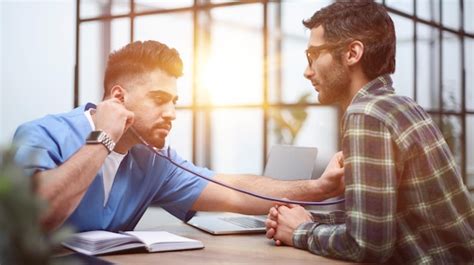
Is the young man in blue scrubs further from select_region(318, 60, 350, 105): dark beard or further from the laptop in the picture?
select_region(318, 60, 350, 105): dark beard

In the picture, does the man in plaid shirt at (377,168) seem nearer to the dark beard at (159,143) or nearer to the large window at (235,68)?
the dark beard at (159,143)

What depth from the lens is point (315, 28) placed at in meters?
1.36

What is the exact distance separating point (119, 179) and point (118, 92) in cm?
24

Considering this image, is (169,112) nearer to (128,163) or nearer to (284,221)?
(128,163)

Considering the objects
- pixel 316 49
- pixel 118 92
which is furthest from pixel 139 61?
pixel 316 49

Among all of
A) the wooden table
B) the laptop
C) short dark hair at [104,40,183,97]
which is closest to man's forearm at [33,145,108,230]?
the wooden table

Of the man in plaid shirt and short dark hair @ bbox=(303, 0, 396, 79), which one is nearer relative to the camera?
the man in plaid shirt

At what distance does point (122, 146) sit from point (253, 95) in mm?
1034

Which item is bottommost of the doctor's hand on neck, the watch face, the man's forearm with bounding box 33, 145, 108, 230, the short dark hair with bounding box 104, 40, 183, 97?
the man's forearm with bounding box 33, 145, 108, 230

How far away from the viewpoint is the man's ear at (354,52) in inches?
50.6

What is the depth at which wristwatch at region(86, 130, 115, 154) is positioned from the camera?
3.98 ft

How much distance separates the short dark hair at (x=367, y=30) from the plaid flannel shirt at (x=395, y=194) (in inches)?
3.1

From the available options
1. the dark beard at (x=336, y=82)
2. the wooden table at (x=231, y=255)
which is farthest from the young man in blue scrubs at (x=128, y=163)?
the dark beard at (x=336, y=82)

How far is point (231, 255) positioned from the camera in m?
1.22
